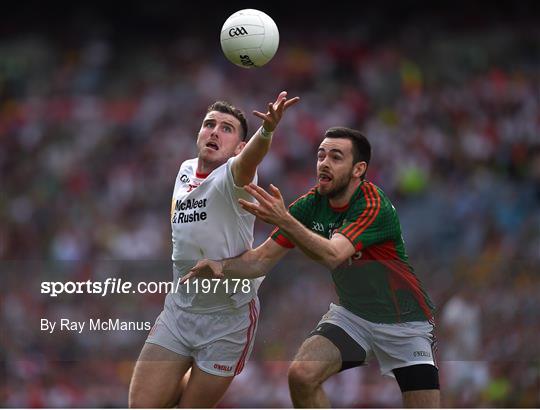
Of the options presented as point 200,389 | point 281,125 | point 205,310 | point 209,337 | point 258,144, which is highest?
point 281,125

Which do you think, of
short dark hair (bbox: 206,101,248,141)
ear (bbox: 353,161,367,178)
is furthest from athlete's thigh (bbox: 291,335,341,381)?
short dark hair (bbox: 206,101,248,141)

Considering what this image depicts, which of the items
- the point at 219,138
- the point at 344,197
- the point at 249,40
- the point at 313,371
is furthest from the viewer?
the point at 249,40

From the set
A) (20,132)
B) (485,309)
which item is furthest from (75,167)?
(485,309)

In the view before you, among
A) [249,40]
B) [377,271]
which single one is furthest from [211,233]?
[249,40]

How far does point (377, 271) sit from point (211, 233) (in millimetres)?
1033

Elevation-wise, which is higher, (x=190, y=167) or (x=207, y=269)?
(x=190, y=167)

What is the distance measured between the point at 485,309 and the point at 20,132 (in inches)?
337

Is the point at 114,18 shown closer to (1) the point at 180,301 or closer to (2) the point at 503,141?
(2) the point at 503,141

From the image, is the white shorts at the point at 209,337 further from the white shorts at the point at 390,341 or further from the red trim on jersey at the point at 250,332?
the white shorts at the point at 390,341

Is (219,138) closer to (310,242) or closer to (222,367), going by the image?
(310,242)

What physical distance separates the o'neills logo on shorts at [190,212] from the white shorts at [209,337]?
22.1 inches

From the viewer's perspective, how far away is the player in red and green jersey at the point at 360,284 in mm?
5848

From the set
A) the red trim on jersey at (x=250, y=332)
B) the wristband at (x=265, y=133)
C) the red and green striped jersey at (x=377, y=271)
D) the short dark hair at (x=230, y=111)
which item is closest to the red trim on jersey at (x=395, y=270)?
the red and green striped jersey at (x=377, y=271)

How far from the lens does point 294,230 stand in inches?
214
